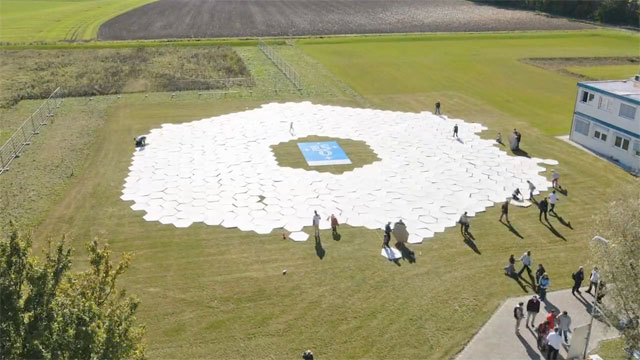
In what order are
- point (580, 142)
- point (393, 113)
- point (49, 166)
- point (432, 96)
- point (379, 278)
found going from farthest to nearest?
point (432, 96) → point (393, 113) → point (580, 142) → point (49, 166) → point (379, 278)

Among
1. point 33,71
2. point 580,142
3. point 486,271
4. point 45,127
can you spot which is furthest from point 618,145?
point 33,71

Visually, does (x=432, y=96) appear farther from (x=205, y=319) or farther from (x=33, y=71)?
(x=33, y=71)

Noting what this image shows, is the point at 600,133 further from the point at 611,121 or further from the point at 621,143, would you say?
the point at 621,143

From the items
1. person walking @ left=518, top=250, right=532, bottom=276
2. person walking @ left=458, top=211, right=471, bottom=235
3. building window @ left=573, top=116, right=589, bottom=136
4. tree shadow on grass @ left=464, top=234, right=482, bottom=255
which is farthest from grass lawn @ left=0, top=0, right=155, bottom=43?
person walking @ left=518, top=250, right=532, bottom=276

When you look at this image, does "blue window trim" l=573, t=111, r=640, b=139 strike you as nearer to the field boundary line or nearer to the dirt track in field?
the field boundary line

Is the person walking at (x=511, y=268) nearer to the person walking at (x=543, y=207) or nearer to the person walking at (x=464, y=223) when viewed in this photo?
the person walking at (x=464, y=223)

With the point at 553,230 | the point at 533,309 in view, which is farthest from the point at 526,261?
the point at 553,230
